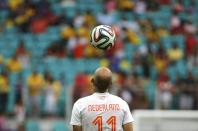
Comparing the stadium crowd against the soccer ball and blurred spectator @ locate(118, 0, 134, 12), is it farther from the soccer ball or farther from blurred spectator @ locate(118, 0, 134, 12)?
the soccer ball

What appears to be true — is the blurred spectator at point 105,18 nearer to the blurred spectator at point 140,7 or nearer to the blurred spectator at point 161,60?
the blurred spectator at point 140,7

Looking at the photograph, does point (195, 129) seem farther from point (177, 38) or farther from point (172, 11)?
point (172, 11)

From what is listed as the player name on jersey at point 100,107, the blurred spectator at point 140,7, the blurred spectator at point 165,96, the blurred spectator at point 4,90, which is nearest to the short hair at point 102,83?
the player name on jersey at point 100,107

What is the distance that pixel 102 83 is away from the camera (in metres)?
6.58

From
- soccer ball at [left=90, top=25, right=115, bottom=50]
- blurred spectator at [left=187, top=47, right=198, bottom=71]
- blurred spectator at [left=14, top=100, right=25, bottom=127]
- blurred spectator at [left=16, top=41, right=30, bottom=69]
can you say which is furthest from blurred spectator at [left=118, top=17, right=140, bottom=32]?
soccer ball at [left=90, top=25, right=115, bottom=50]

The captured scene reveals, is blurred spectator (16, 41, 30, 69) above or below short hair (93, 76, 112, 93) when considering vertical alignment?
above

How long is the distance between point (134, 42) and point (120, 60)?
1.05 m

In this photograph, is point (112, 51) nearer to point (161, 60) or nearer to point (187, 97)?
point (161, 60)

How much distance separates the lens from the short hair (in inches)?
258

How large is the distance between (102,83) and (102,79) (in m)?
0.05

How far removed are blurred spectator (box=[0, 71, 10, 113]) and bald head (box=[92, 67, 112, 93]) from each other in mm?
8843

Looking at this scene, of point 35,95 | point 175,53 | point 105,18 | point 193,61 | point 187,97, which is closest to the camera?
point 187,97

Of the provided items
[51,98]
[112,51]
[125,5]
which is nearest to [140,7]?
[125,5]

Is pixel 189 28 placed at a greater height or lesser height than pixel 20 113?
greater
